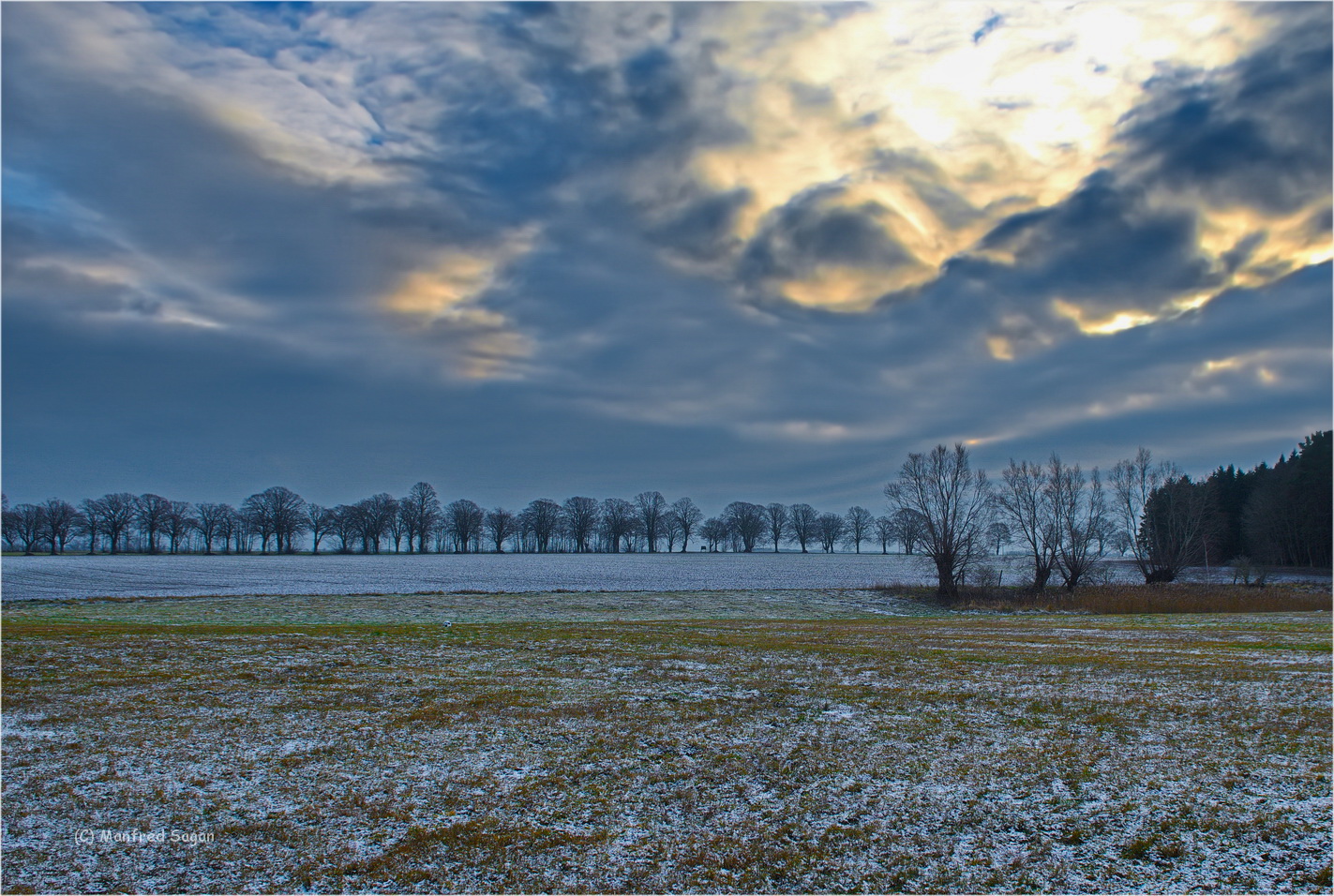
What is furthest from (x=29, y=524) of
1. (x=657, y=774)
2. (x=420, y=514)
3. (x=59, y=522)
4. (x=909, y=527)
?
(x=657, y=774)

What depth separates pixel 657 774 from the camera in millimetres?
8141

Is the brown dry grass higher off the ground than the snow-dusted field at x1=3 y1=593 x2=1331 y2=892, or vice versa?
the snow-dusted field at x1=3 y1=593 x2=1331 y2=892

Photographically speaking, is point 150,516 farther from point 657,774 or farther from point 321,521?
point 657,774

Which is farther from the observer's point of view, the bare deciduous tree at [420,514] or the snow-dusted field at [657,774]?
the bare deciduous tree at [420,514]

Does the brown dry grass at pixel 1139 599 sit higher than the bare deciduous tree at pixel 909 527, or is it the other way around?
the bare deciduous tree at pixel 909 527

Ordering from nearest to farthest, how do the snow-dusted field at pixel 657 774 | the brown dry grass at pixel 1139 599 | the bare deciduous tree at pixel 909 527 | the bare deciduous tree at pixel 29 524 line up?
the snow-dusted field at pixel 657 774 → the brown dry grass at pixel 1139 599 → the bare deciduous tree at pixel 909 527 → the bare deciduous tree at pixel 29 524

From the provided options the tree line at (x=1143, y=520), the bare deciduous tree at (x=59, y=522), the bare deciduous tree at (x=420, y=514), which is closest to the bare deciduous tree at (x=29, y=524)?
the bare deciduous tree at (x=59, y=522)

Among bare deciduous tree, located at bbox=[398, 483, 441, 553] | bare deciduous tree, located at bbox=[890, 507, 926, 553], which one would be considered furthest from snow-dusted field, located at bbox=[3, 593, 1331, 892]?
bare deciduous tree, located at bbox=[398, 483, 441, 553]

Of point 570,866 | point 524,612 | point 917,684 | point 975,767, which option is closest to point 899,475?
point 524,612

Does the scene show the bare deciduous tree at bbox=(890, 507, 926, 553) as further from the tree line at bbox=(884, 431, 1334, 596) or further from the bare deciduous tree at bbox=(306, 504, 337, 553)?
the bare deciduous tree at bbox=(306, 504, 337, 553)

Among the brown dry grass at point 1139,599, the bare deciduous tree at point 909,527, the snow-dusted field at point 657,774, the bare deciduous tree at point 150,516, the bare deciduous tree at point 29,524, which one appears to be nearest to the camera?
the snow-dusted field at point 657,774

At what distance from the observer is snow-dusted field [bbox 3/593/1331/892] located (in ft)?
20.3

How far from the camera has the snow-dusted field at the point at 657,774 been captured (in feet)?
20.3

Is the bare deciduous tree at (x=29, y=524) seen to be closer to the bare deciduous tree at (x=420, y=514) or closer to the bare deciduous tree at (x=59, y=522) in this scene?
the bare deciduous tree at (x=59, y=522)
